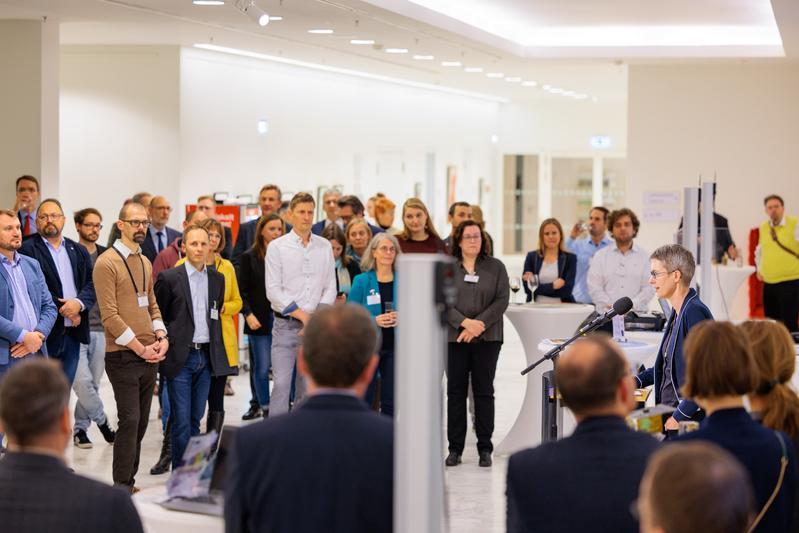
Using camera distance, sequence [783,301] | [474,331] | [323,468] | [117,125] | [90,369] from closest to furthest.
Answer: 1. [323,468]
2. [474,331]
3. [90,369]
4. [783,301]
5. [117,125]

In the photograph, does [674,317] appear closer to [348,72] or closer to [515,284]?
[515,284]

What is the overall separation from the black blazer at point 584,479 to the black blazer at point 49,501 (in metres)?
0.92

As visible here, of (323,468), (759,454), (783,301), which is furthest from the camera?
(783,301)

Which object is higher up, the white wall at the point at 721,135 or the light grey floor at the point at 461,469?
the white wall at the point at 721,135

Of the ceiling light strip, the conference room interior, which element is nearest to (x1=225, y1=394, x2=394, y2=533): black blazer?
the conference room interior

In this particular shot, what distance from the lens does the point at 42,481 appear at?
8.49 ft

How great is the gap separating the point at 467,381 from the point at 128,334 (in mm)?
2392

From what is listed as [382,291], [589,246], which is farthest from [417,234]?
[589,246]

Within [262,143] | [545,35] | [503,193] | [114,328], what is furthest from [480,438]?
[503,193]

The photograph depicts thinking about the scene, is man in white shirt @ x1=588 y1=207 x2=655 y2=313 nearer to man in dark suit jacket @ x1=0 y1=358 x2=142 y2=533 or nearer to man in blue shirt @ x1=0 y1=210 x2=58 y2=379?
man in blue shirt @ x1=0 y1=210 x2=58 y2=379

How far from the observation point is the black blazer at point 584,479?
2.63 metres

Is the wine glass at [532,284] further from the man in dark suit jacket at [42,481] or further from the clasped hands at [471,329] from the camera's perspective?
the man in dark suit jacket at [42,481]

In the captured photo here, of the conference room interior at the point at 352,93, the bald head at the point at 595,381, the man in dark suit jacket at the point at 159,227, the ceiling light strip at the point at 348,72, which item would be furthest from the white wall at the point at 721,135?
the bald head at the point at 595,381

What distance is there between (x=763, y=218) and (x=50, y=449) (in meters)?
13.4
